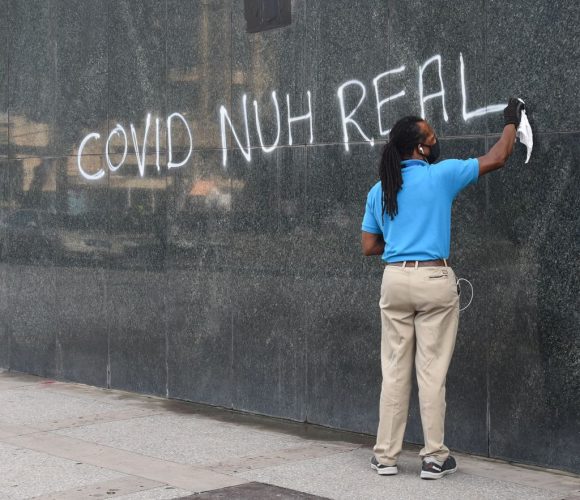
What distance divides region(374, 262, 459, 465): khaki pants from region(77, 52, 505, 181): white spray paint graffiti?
1082 mm

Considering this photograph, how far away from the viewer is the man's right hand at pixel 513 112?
5.84 metres

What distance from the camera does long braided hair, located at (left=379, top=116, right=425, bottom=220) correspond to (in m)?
5.84

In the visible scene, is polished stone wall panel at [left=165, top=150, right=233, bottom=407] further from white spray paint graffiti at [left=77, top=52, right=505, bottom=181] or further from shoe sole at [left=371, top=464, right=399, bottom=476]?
shoe sole at [left=371, top=464, right=399, bottom=476]

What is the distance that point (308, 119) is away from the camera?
735 cm

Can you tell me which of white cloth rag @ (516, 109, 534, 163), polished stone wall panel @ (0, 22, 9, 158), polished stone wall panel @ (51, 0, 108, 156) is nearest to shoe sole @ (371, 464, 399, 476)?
white cloth rag @ (516, 109, 534, 163)

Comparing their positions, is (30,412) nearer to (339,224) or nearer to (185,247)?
(185,247)

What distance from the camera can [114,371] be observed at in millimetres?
8945

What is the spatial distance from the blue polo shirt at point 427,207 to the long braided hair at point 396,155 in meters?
0.04

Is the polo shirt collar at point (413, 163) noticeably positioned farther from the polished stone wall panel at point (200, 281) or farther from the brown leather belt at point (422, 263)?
the polished stone wall panel at point (200, 281)

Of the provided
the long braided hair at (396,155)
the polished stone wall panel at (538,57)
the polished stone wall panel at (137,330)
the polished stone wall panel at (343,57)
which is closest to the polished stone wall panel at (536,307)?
the polished stone wall panel at (538,57)

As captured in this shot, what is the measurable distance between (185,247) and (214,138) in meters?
0.84

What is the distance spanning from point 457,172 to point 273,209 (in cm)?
208

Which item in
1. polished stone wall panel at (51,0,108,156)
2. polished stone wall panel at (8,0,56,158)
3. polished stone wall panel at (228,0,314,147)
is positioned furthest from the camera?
polished stone wall panel at (8,0,56,158)

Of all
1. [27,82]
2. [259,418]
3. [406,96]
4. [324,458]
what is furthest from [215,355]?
[27,82]
